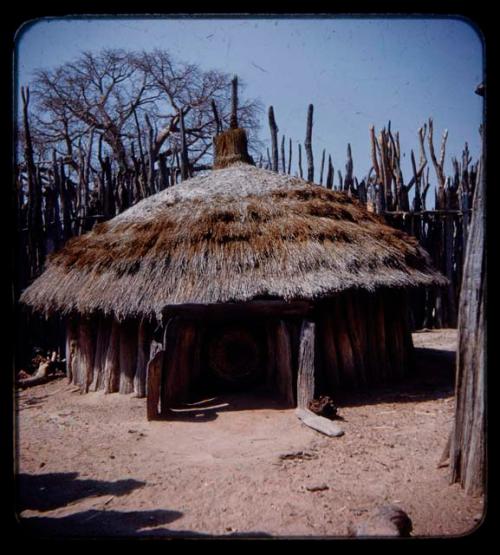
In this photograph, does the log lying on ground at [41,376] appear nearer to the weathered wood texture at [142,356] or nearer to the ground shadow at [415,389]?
the weathered wood texture at [142,356]

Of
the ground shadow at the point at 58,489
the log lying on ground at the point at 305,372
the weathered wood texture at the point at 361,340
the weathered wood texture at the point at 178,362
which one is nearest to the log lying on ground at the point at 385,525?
the ground shadow at the point at 58,489

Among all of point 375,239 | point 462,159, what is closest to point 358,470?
point 375,239

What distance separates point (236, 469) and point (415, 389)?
11.3ft

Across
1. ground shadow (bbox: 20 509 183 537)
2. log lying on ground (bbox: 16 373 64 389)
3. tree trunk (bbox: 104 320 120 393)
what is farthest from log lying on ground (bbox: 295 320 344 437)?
log lying on ground (bbox: 16 373 64 389)

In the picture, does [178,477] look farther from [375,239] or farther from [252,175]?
[252,175]

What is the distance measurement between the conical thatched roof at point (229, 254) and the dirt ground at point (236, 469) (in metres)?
1.53

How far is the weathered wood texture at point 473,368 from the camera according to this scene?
2.99m

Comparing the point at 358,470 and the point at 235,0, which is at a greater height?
the point at 235,0

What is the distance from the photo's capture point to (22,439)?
16.5 feet

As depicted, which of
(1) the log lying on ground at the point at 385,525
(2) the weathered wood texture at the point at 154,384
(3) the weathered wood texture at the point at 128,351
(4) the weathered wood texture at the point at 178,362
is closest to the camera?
(1) the log lying on ground at the point at 385,525

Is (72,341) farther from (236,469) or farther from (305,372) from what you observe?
(236,469)

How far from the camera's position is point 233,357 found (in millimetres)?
6457

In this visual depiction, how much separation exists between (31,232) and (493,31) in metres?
9.50

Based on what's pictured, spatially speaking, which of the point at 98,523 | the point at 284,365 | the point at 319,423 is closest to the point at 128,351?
the point at 284,365
